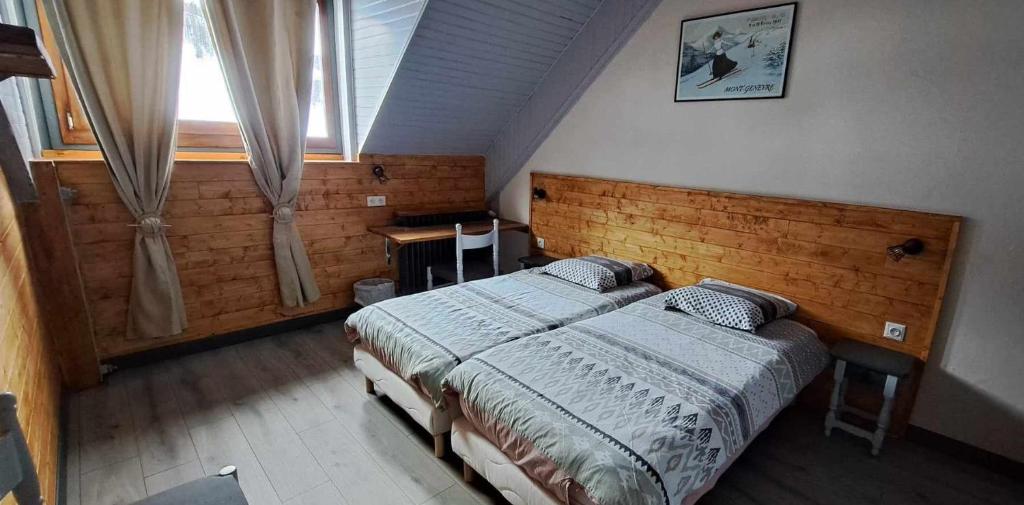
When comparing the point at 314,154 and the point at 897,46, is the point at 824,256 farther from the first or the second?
the point at 314,154

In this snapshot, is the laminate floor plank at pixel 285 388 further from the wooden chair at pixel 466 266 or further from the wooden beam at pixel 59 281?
the wooden chair at pixel 466 266

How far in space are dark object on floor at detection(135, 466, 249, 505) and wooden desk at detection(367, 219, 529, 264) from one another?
1.95 m

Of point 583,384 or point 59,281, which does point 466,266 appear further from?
point 59,281

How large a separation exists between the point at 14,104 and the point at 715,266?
3.51 metres

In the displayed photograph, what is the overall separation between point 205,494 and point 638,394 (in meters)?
1.34

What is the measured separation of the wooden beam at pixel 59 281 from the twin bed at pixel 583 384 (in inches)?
56.7

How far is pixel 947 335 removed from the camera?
204 centimetres

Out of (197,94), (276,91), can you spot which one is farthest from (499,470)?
(197,94)

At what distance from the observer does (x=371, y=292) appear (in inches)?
137

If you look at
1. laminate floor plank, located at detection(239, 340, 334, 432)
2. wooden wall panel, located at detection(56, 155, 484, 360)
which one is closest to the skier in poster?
wooden wall panel, located at detection(56, 155, 484, 360)

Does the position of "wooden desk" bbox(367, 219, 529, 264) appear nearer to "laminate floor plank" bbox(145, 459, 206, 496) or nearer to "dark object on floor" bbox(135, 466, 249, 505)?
"laminate floor plank" bbox(145, 459, 206, 496)

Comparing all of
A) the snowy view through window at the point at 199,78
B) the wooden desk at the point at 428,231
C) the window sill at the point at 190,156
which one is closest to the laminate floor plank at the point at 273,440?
the wooden desk at the point at 428,231

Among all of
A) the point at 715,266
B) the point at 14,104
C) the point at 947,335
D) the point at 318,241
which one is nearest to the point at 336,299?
the point at 318,241

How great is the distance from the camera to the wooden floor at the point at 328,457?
1.85 meters
